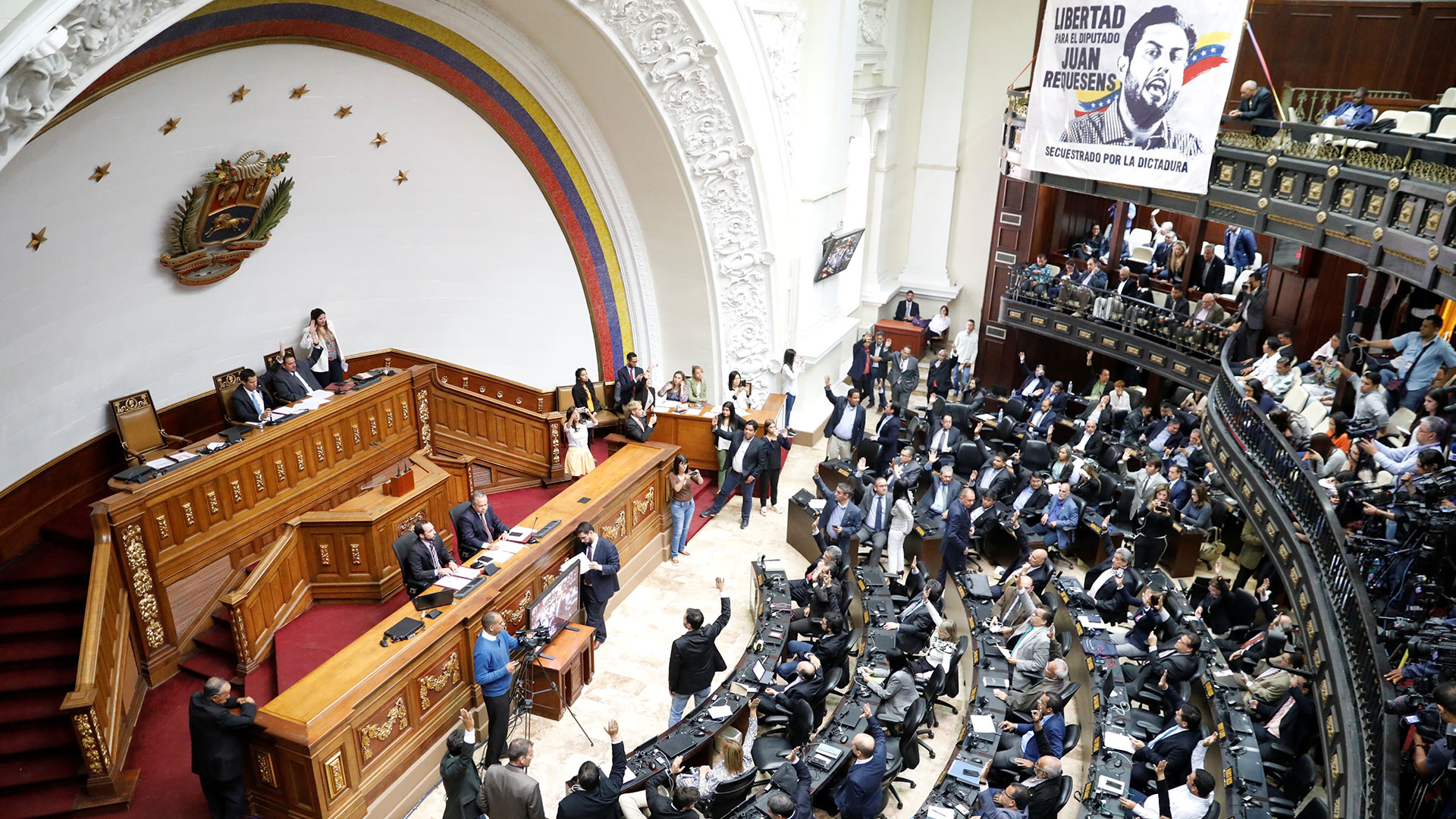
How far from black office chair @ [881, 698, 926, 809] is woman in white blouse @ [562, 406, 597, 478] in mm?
4758

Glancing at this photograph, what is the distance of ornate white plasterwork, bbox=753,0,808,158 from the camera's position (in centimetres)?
1227

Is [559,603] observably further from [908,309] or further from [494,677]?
[908,309]

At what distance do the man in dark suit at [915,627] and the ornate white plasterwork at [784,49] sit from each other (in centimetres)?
725

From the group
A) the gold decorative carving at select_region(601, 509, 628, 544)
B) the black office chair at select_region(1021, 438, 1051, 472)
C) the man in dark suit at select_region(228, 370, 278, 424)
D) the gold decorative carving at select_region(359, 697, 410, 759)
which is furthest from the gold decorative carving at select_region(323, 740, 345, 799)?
the black office chair at select_region(1021, 438, 1051, 472)

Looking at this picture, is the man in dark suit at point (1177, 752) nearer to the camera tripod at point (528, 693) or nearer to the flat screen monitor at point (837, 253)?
the camera tripod at point (528, 693)

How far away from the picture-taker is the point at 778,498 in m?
12.7

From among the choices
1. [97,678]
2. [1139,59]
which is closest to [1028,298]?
[1139,59]

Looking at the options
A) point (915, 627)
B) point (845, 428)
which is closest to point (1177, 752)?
point (915, 627)

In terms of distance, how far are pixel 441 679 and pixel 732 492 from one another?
506 cm

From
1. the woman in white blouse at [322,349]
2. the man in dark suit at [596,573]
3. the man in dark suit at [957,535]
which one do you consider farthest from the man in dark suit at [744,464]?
the woman in white blouse at [322,349]

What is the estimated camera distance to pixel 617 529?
9883 millimetres

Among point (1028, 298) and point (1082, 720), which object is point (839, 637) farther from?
point (1028, 298)

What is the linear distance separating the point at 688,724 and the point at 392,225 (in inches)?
292

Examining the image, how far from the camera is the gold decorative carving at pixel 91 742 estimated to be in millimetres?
6121
